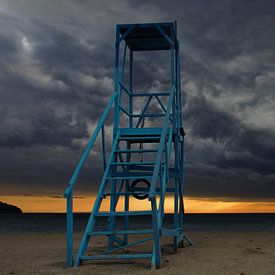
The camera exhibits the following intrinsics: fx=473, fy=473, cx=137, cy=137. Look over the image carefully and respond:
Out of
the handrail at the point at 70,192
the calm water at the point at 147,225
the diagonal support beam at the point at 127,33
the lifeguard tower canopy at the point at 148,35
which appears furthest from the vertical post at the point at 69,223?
the calm water at the point at 147,225

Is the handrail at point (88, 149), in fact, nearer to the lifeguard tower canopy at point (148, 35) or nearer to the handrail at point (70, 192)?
the handrail at point (70, 192)

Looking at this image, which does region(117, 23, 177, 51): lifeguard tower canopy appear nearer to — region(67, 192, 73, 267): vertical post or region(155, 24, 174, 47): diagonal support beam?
region(155, 24, 174, 47): diagonal support beam

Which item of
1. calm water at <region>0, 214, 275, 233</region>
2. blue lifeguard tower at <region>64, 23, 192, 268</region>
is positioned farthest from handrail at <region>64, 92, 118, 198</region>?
calm water at <region>0, 214, 275, 233</region>

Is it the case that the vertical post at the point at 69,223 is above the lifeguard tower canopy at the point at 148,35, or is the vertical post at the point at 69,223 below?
below

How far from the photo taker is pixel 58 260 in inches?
512

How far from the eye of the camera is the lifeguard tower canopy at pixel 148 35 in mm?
14930

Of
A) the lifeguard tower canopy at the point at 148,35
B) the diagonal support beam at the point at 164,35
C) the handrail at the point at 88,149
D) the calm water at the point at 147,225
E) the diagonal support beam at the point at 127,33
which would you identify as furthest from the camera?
the calm water at the point at 147,225

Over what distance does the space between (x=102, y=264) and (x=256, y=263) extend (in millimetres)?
3703

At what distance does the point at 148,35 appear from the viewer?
15781 mm

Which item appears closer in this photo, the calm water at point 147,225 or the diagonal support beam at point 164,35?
the diagonal support beam at point 164,35

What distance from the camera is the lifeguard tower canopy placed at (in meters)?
14.9

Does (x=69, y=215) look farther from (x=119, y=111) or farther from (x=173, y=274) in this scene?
(x=119, y=111)

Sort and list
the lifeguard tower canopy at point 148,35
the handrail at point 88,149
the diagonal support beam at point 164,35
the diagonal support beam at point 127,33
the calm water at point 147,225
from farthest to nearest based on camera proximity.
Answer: the calm water at point 147,225
the lifeguard tower canopy at point 148,35
the diagonal support beam at point 127,33
the diagonal support beam at point 164,35
the handrail at point 88,149

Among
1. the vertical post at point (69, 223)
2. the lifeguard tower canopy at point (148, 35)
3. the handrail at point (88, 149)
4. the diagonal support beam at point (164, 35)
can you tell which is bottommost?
the vertical post at point (69, 223)
